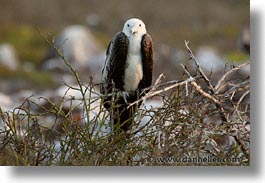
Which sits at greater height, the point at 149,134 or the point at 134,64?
the point at 134,64

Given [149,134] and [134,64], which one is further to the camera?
[134,64]

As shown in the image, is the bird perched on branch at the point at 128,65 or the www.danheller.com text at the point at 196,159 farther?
the bird perched on branch at the point at 128,65

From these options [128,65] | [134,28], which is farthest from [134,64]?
[134,28]

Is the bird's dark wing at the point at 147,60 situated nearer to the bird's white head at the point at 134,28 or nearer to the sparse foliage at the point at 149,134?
the bird's white head at the point at 134,28

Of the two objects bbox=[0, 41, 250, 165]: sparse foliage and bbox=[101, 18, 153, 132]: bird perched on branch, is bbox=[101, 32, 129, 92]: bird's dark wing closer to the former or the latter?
bbox=[101, 18, 153, 132]: bird perched on branch

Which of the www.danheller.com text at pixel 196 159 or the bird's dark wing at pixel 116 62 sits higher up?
the bird's dark wing at pixel 116 62

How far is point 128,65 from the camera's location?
9.12 feet

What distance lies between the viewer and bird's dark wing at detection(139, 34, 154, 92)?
2.74 meters

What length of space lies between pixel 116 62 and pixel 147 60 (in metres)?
0.11

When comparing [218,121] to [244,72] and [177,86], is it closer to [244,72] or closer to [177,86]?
[177,86]

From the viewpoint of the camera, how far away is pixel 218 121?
277 cm

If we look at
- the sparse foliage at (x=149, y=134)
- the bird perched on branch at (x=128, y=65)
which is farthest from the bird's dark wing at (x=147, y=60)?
the sparse foliage at (x=149, y=134)

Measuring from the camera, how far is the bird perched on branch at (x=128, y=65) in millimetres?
2727

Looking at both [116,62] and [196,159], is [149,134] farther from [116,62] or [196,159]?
[116,62]
